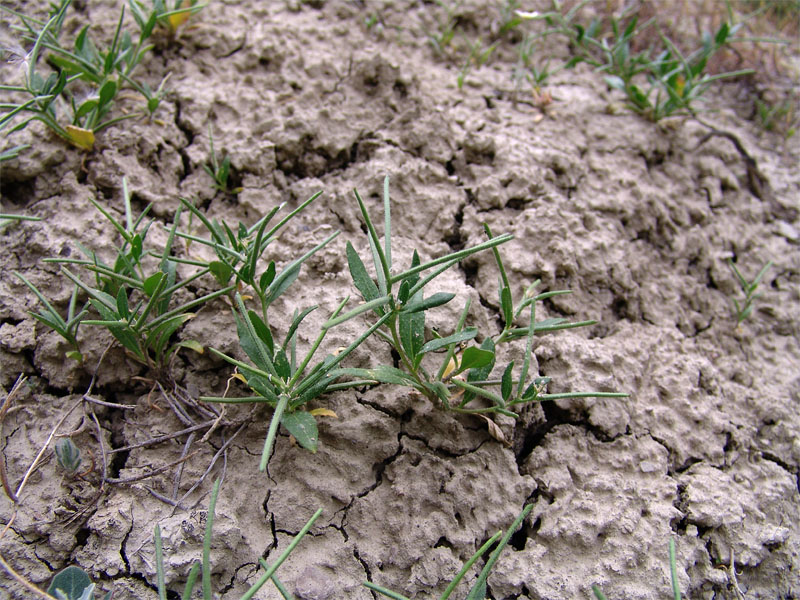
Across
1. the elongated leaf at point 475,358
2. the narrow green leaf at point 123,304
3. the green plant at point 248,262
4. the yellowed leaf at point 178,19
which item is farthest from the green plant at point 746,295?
the yellowed leaf at point 178,19

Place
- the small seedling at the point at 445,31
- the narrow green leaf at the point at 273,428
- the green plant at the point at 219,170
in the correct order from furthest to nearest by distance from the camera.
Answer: the small seedling at the point at 445,31
the green plant at the point at 219,170
the narrow green leaf at the point at 273,428

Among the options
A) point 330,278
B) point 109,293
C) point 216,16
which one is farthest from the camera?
point 216,16

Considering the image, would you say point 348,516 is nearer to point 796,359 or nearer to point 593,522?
point 593,522

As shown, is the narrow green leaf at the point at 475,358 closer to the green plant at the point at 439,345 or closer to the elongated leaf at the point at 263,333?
the green plant at the point at 439,345

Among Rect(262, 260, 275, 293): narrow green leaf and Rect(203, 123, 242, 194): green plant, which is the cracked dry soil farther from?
Rect(262, 260, 275, 293): narrow green leaf

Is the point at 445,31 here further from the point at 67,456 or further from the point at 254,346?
the point at 67,456

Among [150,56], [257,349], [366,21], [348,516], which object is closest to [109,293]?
[257,349]
